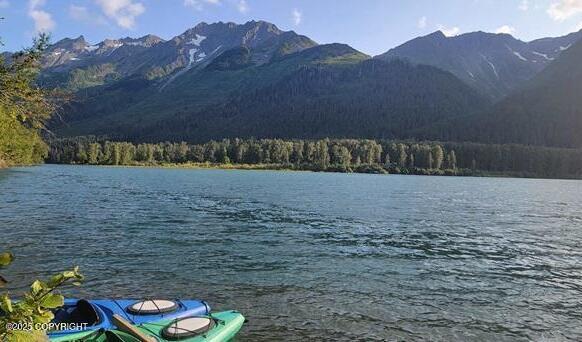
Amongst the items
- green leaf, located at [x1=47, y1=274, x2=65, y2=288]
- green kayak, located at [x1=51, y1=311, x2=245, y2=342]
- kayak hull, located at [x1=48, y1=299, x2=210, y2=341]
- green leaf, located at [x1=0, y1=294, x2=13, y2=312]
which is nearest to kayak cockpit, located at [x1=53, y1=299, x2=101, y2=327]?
kayak hull, located at [x1=48, y1=299, x2=210, y2=341]

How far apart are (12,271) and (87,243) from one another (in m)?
9.14

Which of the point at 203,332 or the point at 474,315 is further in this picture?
the point at 474,315

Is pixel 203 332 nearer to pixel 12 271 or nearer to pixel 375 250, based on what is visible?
pixel 12 271

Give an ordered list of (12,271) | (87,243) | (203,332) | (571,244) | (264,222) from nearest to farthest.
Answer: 1. (203,332)
2. (12,271)
3. (87,243)
4. (571,244)
5. (264,222)

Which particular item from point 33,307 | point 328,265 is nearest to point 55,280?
point 33,307

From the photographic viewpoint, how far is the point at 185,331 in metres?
16.2

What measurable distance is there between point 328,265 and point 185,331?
16.6 metres

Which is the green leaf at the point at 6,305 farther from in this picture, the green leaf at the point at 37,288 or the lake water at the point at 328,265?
the lake water at the point at 328,265

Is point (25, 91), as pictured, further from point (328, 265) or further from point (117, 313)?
point (328, 265)

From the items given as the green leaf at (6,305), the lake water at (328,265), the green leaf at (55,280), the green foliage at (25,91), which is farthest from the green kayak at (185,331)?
the green leaf at (55,280)

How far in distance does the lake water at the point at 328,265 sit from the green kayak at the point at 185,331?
5.91 ft

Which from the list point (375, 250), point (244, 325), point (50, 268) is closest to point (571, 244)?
point (375, 250)

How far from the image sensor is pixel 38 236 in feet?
125

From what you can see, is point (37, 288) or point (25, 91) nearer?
point (37, 288)
